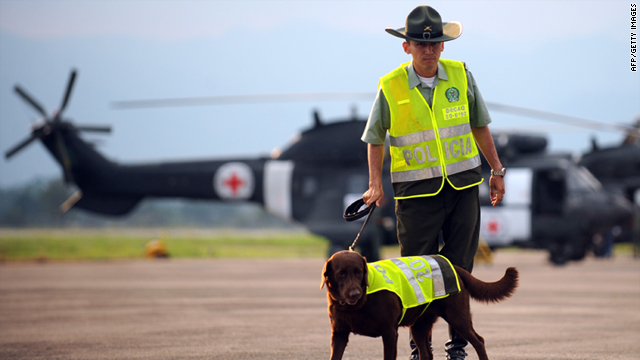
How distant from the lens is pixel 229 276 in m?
15.2

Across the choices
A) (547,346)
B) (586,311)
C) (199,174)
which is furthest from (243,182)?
(547,346)

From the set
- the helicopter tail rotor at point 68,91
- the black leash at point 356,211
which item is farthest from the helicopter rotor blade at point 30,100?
the black leash at point 356,211

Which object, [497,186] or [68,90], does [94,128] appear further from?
[497,186]

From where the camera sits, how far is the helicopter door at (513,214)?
1792 cm

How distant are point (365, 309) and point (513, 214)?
1500cm

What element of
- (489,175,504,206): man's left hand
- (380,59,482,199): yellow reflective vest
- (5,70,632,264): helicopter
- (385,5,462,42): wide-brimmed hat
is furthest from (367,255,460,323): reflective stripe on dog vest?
(5,70,632,264): helicopter

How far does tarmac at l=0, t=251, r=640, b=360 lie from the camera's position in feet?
17.5

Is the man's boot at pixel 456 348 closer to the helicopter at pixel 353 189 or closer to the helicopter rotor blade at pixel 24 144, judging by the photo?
the helicopter at pixel 353 189

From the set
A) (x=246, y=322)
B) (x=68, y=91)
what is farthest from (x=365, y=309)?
(x=68, y=91)

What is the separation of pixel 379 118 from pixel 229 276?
11.2 metres

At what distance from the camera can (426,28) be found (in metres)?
4.25

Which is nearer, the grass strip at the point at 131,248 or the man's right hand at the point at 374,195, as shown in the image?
the man's right hand at the point at 374,195

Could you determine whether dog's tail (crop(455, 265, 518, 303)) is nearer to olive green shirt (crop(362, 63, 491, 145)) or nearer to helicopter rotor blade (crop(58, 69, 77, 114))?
olive green shirt (crop(362, 63, 491, 145))

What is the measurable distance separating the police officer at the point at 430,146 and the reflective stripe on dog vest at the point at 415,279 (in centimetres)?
33
